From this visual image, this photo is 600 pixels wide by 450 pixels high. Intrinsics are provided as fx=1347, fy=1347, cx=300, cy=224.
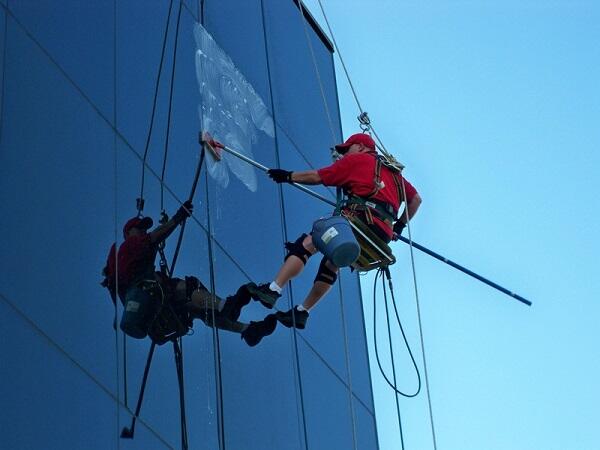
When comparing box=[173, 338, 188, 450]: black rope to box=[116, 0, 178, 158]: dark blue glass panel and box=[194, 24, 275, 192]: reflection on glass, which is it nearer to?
box=[116, 0, 178, 158]: dark blue glass panel

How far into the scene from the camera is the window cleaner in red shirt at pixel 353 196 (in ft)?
28.1

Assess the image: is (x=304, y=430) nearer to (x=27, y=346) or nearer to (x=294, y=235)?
(x=294, y=235)

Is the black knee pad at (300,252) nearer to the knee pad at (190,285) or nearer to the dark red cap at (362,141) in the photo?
the knee pad at (190,285)

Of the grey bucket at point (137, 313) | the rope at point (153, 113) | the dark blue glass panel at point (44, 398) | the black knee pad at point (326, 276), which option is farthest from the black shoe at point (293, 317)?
the dark blue glass panel at point (44, 398)

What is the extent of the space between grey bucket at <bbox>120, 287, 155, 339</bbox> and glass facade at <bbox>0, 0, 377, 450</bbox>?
77 mm

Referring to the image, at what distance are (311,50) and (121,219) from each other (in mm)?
6278

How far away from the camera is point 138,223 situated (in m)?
7.57

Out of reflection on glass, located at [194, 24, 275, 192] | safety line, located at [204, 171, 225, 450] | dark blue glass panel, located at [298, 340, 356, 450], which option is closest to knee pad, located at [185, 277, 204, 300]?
safety line, located at [204, 171, 225, 450]

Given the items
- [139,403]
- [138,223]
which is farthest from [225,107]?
[139,403]

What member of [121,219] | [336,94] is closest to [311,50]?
[336,94]

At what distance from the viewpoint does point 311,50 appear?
1333 cm

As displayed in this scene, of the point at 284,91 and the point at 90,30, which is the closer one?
the point at 90,30

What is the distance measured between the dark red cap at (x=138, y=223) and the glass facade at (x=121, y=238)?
2.1 inches

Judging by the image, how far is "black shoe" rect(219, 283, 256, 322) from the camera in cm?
809
